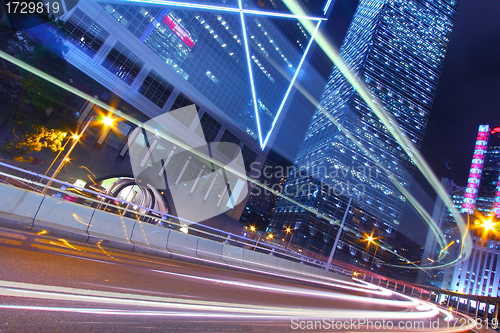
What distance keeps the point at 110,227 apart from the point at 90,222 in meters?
0.77

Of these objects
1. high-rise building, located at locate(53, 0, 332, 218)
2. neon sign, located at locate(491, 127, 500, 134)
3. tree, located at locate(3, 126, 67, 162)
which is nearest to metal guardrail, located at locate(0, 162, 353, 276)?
tree, located at locate(3, 126, 67, 162)

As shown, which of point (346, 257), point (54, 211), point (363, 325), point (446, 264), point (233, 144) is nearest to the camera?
point (363, 325)

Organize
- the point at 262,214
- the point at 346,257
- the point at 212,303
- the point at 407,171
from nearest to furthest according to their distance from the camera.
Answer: the point at 212,303
the point at 346,257
the point at 407,171
the point at 262,214

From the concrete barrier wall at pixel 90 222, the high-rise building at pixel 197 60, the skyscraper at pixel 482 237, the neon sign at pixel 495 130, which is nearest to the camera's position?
the concrete barrier wall at pixel 90 222

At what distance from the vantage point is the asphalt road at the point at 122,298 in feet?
12.1

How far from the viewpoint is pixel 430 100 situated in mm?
104875

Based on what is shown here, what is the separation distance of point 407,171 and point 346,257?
41656mm

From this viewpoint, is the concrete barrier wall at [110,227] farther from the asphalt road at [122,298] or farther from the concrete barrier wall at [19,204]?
the concrete barrier wall at [19,204]

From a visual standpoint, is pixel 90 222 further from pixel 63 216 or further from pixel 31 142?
pixel 31 142

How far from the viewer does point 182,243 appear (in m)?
12.2

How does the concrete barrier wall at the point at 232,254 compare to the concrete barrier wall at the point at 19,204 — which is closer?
the concrete barrier wall at the point at 19,204

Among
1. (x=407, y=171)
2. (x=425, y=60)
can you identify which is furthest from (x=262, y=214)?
(x=425, y=60)

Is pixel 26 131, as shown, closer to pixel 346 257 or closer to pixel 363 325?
pixel 363 325

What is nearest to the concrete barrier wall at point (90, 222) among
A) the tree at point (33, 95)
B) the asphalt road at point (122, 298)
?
the asphalt road at point (122, 298)
